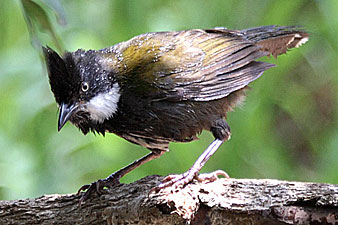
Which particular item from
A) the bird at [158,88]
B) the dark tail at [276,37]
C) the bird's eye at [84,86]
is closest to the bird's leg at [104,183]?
the bird at [158,88]

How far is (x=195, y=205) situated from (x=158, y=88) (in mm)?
881

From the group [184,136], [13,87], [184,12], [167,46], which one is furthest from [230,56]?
[13,87]

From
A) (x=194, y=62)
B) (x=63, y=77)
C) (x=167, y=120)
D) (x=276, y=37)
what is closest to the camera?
(x=63, y=77)

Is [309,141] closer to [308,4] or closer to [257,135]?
[257,135]

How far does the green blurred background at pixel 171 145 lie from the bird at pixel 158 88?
0.82 meters

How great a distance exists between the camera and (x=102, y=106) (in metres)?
3.19

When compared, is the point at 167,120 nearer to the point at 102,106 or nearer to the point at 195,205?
the point at 102,106

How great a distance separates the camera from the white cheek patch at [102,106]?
10.4ft

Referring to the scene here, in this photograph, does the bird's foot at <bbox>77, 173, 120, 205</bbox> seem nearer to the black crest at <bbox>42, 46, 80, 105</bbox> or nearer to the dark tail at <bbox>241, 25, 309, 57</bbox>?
the black crest at <bbox>42, 46, 80, 105</bbox>

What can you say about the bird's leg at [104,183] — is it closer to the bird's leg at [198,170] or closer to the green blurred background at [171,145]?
the bird's leg at [198,170]

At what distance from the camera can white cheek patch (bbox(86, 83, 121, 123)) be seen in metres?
3.18

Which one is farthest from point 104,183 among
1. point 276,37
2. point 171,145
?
point 276,37

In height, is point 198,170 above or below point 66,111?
below

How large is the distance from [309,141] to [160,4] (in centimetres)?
190
